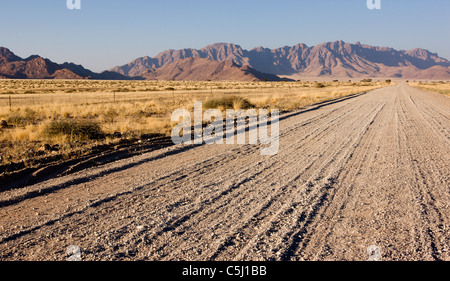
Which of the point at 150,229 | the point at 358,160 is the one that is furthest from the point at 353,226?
the point at 358,160

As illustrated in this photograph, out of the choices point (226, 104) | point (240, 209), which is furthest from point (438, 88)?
point (240, 209)

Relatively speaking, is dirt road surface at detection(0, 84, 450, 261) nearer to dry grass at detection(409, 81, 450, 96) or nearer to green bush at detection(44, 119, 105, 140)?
green bush at detection(44, 119, 105, 140)

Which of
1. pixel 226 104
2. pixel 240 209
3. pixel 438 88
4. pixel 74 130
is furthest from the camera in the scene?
pixel 438 88

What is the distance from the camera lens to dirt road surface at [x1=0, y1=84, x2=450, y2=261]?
4.06 meters

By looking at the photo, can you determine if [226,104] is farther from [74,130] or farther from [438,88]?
[438,88]

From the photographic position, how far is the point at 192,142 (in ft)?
37.5

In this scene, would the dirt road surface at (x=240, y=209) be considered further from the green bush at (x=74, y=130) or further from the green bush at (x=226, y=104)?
the green bush at (x=226, y=104)

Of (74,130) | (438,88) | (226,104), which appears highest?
(438,88)

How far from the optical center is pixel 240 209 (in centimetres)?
530

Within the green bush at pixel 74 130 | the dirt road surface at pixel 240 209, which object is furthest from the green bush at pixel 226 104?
the dirt road surface at pixel 240 209

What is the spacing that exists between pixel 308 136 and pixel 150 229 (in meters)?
8.77

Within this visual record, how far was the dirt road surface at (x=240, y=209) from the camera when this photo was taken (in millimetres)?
4059

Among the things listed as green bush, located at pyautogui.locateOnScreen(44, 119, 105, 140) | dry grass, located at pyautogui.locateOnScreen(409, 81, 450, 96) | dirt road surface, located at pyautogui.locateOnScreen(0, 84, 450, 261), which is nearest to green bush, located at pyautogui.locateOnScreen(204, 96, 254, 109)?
green bush, located at pyautogui.locateOnScreen(44, 119, 105, 140)

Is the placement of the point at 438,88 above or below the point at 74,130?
above
